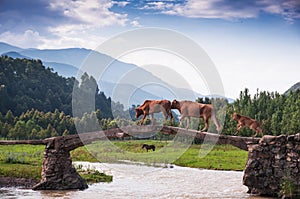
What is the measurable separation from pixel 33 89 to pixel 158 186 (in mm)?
48331

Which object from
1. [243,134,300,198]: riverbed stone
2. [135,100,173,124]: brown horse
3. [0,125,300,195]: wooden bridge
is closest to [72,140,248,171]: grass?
[0,125,300,195]: wooden bridge

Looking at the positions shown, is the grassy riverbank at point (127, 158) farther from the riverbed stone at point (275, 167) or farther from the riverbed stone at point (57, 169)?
the riverbed stone at point (275, 167)

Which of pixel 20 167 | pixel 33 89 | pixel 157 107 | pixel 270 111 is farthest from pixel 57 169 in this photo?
pixel 33 89

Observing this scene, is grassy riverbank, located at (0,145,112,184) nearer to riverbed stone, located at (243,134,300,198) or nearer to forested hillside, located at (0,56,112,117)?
riverbed stone, located at (243,134,300,198)

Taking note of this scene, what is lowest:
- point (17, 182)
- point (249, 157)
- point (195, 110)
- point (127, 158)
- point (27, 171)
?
point (17, 182)

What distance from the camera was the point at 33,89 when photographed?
64.5 m

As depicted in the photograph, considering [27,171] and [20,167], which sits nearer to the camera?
[27,171]

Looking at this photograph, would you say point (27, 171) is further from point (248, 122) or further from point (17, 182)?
point (248, 122)

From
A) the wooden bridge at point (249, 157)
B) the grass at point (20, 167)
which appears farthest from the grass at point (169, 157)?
the wooden bridge at point (249, 157)

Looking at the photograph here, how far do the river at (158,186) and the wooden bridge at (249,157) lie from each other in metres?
0.56

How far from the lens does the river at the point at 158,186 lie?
648 inches

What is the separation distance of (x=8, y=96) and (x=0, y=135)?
47.2 ft

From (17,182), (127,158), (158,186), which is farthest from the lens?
(127,158)

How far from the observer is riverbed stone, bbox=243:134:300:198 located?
1441cm
